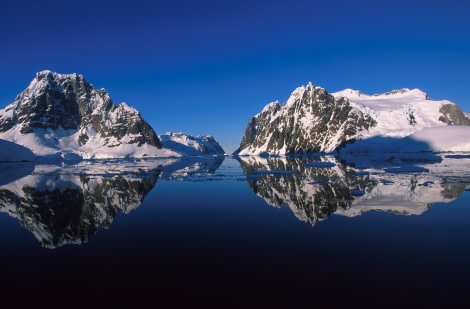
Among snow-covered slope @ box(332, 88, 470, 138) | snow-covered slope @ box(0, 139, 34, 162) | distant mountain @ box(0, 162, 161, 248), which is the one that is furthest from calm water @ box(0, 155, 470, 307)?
snow-covered slope @ box(332, 88, 470, 138)

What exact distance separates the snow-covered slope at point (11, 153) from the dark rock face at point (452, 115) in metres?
215

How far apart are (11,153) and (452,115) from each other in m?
227

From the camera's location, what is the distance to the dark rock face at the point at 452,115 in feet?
580

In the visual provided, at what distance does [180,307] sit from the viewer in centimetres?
695

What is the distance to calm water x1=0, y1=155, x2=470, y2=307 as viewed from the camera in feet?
24.7

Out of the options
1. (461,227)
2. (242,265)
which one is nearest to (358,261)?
(242,265)

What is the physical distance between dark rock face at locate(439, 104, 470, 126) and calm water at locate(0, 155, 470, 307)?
194 metres

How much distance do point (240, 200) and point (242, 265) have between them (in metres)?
12.2

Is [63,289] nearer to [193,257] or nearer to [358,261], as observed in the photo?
[193,257]

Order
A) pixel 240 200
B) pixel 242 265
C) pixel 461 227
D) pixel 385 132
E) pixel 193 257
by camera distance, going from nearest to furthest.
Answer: pixel 242 265 < pixel 193 257 < pixel 461 227 < pixel 240 200 < pixel 385 132

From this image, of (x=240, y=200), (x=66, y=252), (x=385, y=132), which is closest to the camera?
(x=66, y=252)

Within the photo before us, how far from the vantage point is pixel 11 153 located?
10869 cm

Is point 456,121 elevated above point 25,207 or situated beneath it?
elevated above

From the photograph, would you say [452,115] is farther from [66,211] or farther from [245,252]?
[66,211]
